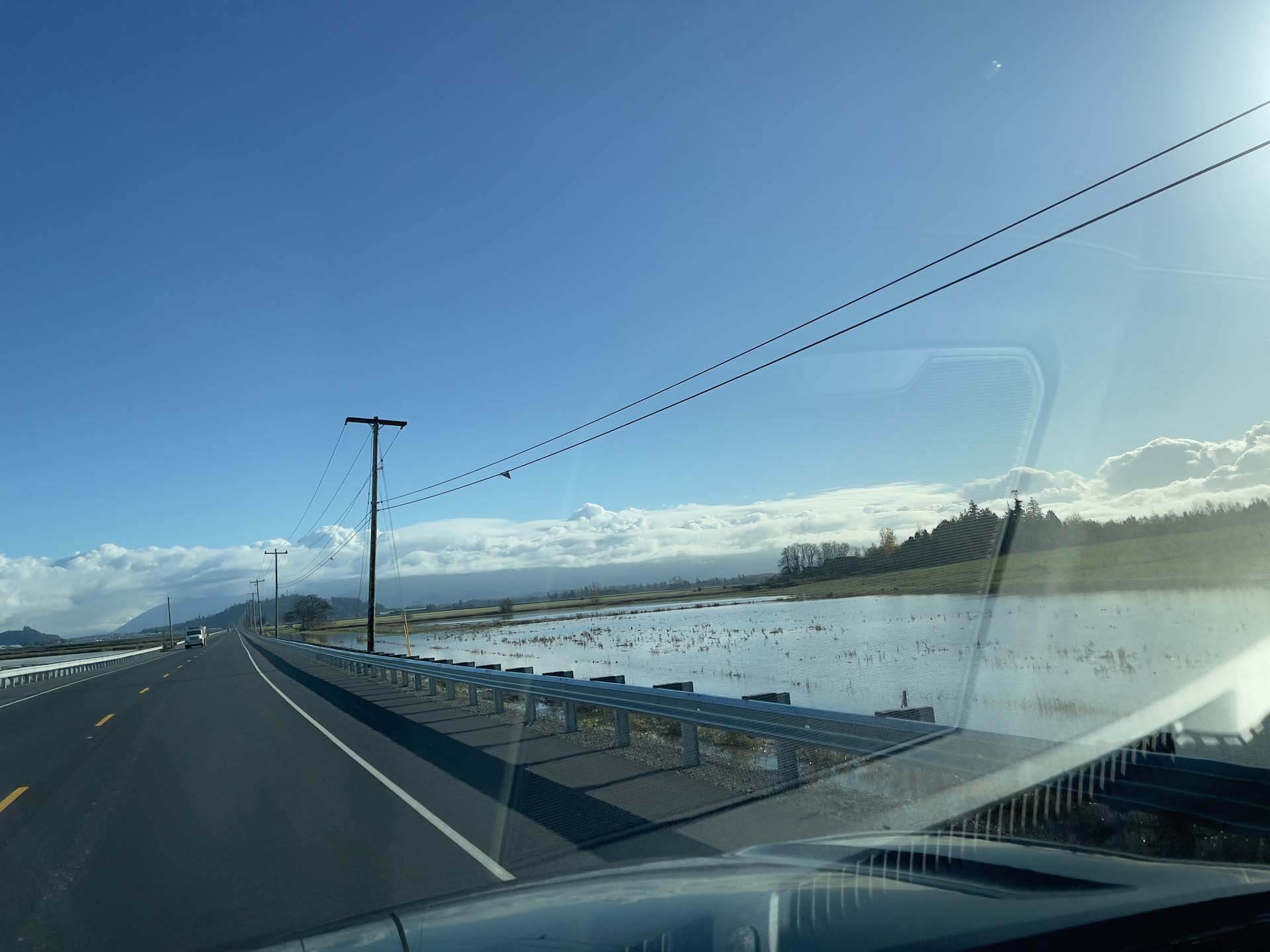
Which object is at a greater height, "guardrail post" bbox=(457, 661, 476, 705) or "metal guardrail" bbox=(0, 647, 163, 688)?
"guardrail post" bbox=(457, 661, 476, 705)

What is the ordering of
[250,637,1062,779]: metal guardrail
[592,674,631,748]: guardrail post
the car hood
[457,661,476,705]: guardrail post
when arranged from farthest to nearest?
[457,661,476,705]: guardrail post < [592,674,631,748]: guardrail post < [250,637,1062,779]: metal guardrail < the car hood

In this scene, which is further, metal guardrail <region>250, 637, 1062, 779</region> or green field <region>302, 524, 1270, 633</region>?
green field <region>302, 524, 1270, 633</region>

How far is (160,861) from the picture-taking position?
719 cm

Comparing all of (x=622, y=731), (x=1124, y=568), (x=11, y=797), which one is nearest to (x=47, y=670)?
(x=11, y=797)

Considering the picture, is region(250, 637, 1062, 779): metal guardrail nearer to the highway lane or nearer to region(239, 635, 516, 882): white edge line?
the highway lane

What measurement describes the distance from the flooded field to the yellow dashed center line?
10435mm

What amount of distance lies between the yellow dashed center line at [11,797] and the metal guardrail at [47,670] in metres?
34.8

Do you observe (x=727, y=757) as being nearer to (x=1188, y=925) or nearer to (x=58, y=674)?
(x=1188, y=925)

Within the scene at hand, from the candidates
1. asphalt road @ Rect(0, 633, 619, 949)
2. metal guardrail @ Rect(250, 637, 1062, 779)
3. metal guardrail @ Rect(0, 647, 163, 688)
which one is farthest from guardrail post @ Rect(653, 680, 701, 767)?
metal guardrail @ Rect(0, 647, 163, 688)

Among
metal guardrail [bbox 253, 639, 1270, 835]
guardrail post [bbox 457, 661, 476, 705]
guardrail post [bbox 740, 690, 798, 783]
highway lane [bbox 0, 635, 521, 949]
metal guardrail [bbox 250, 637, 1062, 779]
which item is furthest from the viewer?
guardrail post [bbox 457, 661, 476, 705]

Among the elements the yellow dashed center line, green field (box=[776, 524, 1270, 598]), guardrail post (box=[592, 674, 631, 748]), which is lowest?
the yellow dashed center line

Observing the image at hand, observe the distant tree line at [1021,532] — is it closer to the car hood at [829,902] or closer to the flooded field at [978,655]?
Result: the flooded field at [978,655]

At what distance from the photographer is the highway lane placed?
580 centimetres

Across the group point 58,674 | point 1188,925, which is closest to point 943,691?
point 1188,925
